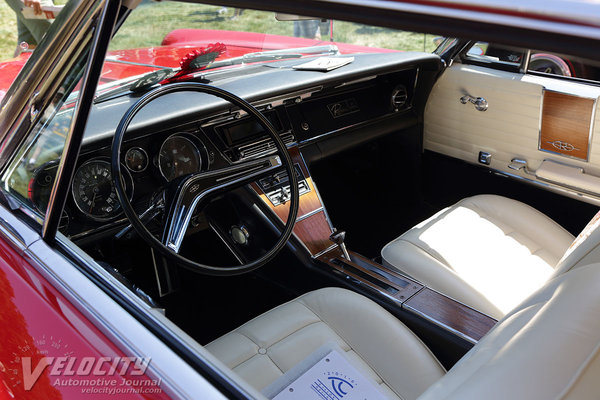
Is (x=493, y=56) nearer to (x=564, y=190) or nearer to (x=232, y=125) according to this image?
(x=564, y=190)

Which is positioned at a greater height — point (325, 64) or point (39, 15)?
point (39, 15)

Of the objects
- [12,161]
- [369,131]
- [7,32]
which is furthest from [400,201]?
[7,32]

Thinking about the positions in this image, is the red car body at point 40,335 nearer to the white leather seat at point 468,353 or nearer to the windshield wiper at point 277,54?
the white leather seat at point 468,353

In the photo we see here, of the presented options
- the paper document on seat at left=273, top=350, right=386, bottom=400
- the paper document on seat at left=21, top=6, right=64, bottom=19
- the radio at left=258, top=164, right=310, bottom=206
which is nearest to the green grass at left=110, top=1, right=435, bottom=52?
the radio at left=258, top=164, right=310, bottom=206

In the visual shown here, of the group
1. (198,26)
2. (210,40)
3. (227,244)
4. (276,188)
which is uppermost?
(198,26)

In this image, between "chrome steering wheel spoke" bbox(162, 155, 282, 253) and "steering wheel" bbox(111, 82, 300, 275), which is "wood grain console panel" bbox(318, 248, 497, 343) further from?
"chrome steering wheel spoke" bbox(162, 155, 282, 253)

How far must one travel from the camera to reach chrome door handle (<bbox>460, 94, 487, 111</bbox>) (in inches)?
95.3

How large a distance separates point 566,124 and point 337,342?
1.34 m

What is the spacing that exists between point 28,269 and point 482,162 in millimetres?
A: 2011

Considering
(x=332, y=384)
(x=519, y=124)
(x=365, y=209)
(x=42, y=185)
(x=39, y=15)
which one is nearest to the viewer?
(x=42, y=185)

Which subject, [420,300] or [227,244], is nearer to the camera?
[420,300]

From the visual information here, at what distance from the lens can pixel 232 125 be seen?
203 centimetres

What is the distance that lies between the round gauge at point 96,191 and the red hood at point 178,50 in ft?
1.05

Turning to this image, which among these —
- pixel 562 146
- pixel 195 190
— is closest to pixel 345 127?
pixel 562 146
